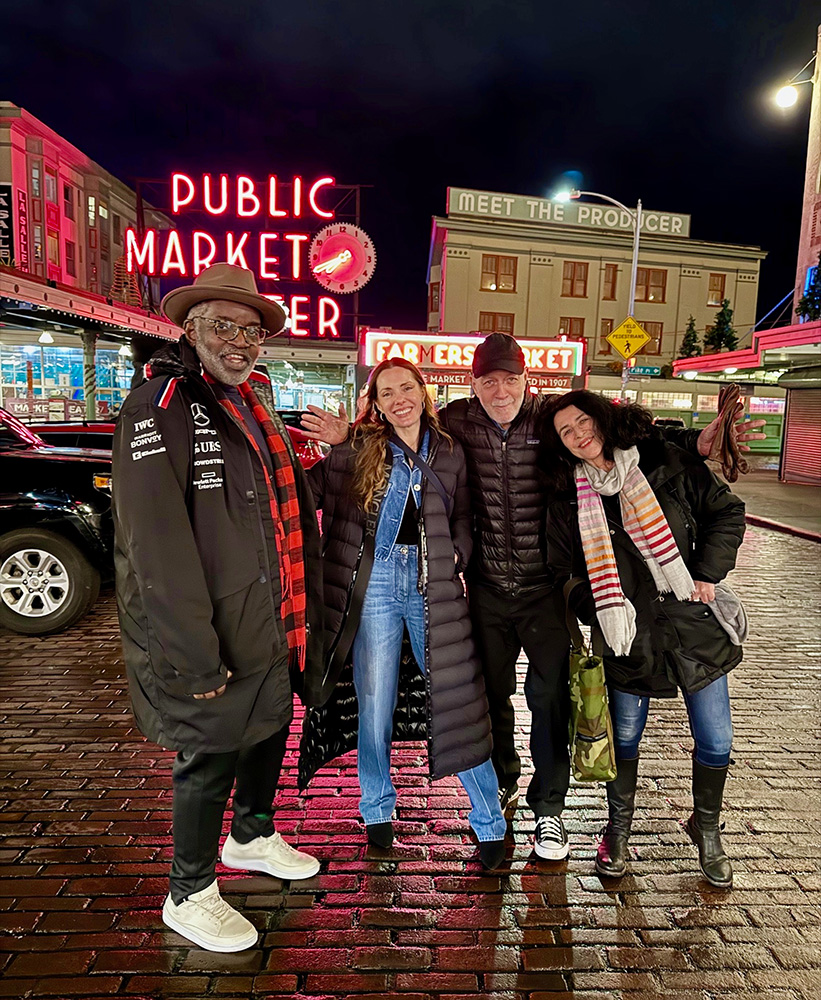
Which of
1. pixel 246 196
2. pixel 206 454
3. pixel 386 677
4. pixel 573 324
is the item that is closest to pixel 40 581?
pixel 386 677

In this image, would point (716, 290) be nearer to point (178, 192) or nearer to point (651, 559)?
point (178, 192)

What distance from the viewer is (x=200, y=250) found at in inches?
930

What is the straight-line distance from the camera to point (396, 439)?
9.71 ft

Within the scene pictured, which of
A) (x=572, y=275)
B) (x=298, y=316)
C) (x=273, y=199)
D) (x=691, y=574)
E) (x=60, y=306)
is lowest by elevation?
(x=691, y=574)

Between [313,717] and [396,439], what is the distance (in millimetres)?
1345

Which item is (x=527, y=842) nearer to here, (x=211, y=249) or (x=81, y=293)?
(x=81, y=293)

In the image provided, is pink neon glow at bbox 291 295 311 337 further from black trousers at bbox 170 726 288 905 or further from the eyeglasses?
black trousers at bbox 170 726 288 905

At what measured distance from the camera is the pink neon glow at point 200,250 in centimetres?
2330

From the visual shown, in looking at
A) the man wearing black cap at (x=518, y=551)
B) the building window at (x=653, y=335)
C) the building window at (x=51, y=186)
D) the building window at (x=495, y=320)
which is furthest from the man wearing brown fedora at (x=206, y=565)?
the building window at (x=653, y=335)

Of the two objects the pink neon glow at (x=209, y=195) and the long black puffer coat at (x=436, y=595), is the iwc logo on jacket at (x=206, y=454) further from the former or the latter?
the pink neon glow at (x=209, y=195)

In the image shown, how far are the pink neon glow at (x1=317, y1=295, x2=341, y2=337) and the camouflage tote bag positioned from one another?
22.7 m

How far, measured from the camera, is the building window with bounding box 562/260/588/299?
124 ft

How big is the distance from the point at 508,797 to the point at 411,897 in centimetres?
86

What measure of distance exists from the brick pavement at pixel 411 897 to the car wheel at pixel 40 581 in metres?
1.77
